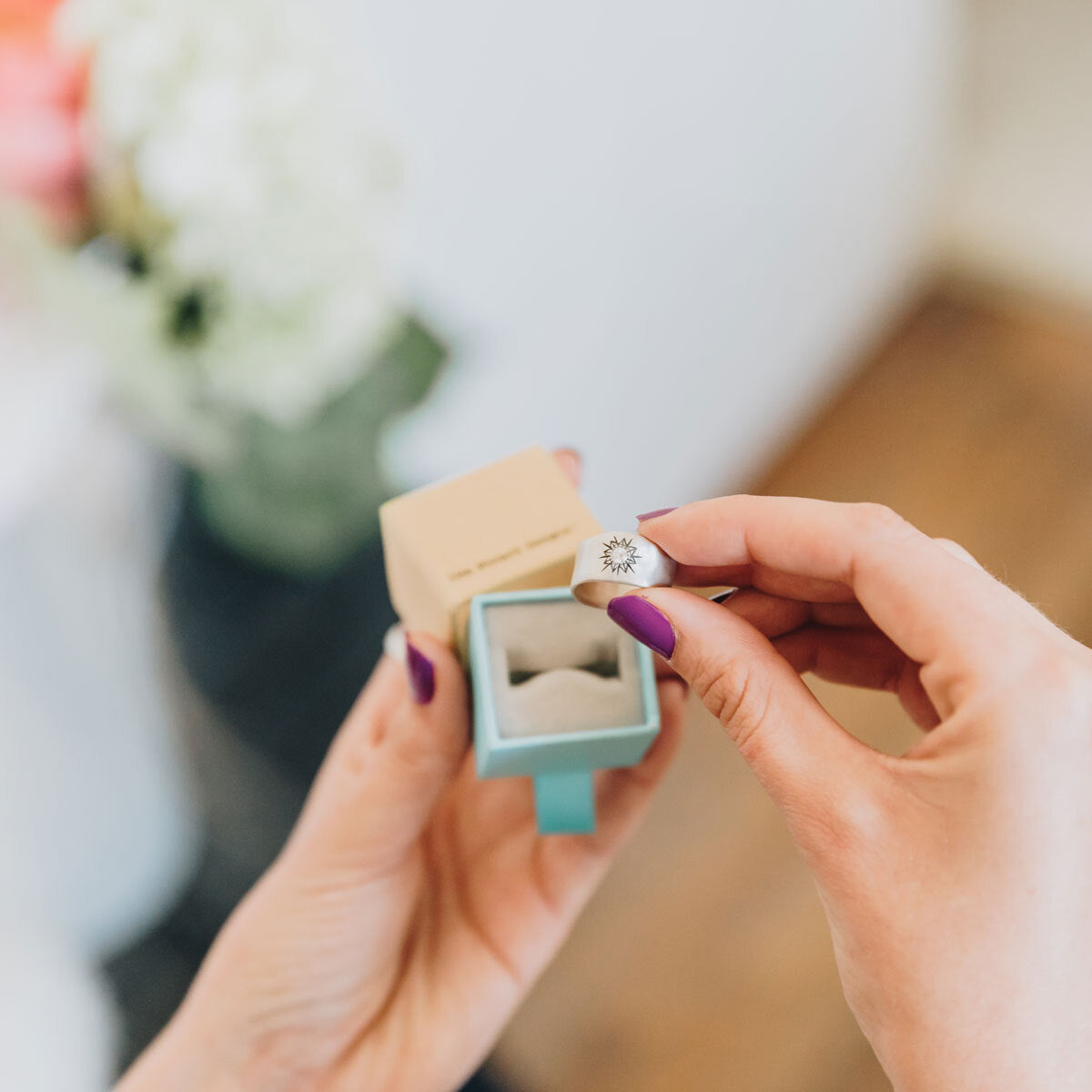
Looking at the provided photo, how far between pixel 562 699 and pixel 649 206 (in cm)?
75

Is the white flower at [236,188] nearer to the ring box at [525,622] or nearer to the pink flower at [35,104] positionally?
the pink flower at [35,104]

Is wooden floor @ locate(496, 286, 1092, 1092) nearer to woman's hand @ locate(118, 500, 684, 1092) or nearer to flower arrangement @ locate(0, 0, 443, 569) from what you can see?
woman's hand @ locate(118, 500, 684, 1092)

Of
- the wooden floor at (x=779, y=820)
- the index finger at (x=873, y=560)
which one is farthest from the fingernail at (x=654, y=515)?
the wooden floor at (x=779, y=820)

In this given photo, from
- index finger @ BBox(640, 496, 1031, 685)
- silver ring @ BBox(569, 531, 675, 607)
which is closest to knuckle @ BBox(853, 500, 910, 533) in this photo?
index finger @ BBox(640, 496, 1031, 685)

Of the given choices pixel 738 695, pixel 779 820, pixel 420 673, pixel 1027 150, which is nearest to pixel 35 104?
pixel 420 673

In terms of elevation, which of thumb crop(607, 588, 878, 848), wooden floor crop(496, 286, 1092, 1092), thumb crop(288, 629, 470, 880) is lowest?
wooden floor crop(496, 286, 1092, 1092)

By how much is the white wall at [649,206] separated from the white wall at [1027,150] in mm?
91

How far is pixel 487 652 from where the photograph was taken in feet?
1.76

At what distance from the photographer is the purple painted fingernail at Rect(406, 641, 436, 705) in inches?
21.3

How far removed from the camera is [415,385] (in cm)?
92

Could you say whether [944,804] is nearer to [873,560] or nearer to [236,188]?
[873,560]

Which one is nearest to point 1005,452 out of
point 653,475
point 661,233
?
point 653,475

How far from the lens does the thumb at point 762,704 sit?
0.44 metres

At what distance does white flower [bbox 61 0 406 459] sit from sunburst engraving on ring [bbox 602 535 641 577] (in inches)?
14.6
